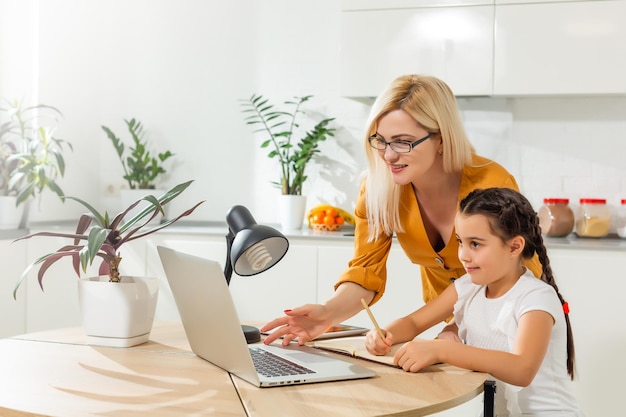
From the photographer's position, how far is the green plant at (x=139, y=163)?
441 cm

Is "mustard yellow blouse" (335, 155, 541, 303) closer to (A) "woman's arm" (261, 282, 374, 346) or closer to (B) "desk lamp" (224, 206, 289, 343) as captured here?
(A) "woman's arm" (261, 282, 374, 346)

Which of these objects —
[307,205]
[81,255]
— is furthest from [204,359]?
[307,205]

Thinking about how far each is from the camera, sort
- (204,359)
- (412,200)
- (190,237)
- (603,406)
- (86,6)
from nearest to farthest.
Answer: (204,359), (412,200), (603,406), (190,237), (86,6)

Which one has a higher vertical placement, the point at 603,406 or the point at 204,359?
the point at 204,359

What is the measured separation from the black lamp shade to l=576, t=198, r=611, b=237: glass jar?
7.87ft

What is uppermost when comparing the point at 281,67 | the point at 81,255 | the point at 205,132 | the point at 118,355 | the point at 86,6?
the point at 86,6

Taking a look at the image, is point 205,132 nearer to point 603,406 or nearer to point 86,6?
point 86,6

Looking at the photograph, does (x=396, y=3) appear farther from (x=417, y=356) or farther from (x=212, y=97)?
(x=417, y=356)

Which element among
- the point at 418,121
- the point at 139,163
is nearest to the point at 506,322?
the point at 418,121

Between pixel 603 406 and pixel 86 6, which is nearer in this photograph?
pixel 603 406

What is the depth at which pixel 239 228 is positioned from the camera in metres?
1.75

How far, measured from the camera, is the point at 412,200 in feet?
7.43

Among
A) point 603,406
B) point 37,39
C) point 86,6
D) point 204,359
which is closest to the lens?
point 204,359

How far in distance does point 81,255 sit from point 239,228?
1.22 ft
